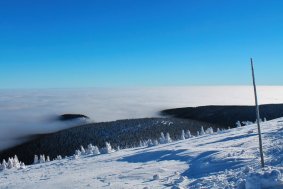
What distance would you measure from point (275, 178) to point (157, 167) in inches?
879

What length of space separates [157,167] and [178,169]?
3.64 meters

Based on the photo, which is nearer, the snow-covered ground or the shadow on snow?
the snow-covered ground

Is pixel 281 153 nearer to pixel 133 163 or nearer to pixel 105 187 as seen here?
pixel 105 187

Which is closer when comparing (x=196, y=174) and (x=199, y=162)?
(x=196, y=174)

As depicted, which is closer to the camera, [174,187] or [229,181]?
[229,181]

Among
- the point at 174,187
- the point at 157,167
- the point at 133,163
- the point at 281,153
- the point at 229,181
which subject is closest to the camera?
the point at 229,181

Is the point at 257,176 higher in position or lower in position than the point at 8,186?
higher

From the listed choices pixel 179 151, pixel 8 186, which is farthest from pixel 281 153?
pixel 8 186

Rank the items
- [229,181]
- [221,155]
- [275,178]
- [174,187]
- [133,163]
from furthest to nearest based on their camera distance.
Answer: [133,163]
[221,155]
[174,187]
[229,181]
[275,178]

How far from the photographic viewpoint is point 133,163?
5344cm

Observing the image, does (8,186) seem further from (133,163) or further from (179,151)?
(179,151)

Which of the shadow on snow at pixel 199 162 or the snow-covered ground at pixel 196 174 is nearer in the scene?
the snow-covered ground at pixel 196 174

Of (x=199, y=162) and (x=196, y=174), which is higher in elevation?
(x=199, y=162)

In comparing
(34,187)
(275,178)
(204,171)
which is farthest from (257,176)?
(34,187)
